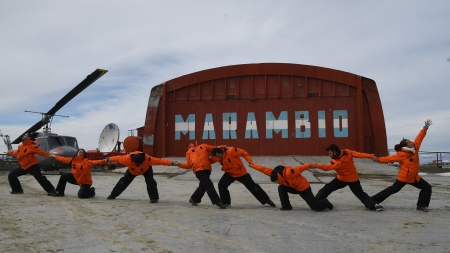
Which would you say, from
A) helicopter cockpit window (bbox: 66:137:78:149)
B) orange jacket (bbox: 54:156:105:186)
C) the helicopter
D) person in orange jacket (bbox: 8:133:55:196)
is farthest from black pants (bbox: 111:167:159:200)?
helicopter cockpit window (bbox: 66:137:78:149)

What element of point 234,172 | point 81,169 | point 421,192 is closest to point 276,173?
point 234,172

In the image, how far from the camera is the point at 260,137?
906 inches

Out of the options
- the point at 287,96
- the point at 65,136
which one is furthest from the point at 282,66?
the point at 65,136

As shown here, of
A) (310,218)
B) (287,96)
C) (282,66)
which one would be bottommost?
(310,218)

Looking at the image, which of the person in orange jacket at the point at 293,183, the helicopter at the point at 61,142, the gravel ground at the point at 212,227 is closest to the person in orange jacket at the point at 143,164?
the gravel ground at the point at 212,227

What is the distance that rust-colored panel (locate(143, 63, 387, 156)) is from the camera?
22344mm

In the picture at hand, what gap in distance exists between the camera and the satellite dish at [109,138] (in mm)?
26312

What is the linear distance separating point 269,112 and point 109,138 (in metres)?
11.8

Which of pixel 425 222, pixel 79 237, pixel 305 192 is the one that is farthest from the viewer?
pixel 305 192

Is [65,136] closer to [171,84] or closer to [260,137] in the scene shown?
[171,84]

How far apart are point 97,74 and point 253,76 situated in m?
9.23

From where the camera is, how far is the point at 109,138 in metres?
26.7

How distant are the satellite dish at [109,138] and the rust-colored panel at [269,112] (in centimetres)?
356

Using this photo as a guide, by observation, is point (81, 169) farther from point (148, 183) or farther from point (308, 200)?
point (308, 200)
